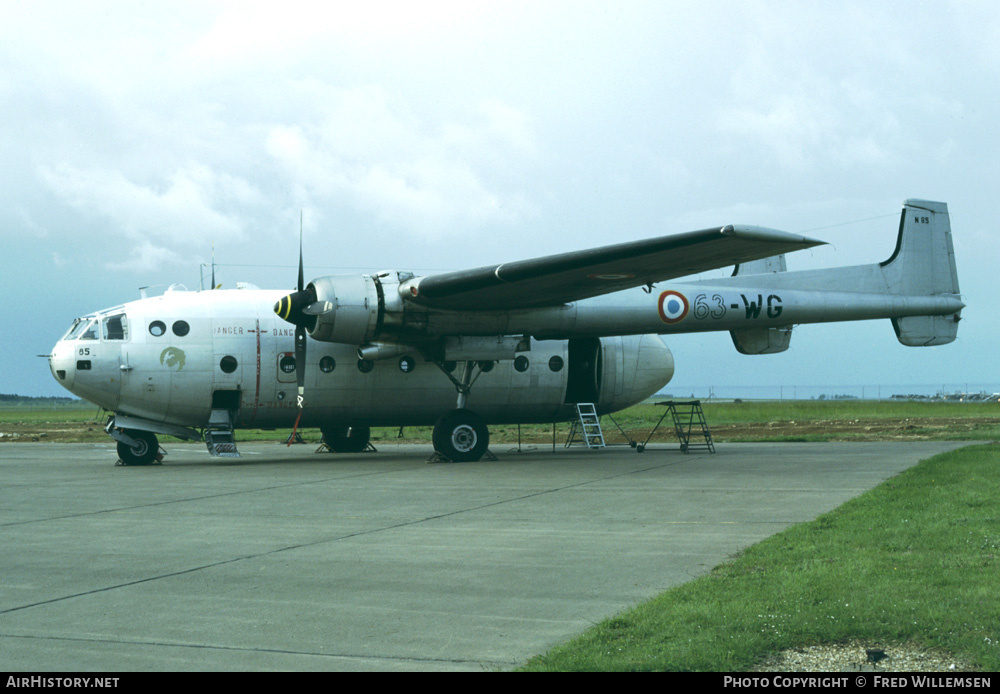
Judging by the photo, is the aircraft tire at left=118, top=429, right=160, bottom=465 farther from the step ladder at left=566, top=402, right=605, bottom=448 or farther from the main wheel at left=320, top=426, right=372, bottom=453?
the step ladder at left=566, top=402, right=605, bottom=448

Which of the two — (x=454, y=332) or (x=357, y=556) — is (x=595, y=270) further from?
(x=357, y=556)

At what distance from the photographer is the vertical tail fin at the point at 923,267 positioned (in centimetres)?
2220

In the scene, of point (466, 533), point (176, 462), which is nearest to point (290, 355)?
point (176, 462)

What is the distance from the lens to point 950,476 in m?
13.3

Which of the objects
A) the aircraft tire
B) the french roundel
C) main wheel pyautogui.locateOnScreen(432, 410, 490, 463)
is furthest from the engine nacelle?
the french roundel

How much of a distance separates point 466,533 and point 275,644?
432cm

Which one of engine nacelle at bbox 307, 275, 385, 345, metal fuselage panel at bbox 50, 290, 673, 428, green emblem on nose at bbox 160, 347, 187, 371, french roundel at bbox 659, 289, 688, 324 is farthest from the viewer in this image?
french roundel at bbox 659, 289, 688, 324

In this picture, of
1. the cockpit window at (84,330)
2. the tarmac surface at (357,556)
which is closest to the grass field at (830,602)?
the tarmac surface at (357,556)

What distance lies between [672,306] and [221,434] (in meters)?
10.6

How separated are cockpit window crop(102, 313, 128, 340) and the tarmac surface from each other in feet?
11.0

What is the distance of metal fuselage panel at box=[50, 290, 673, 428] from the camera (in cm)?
1853

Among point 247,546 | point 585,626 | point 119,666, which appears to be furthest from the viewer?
point 247,546

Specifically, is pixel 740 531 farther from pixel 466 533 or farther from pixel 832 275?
pixel 832 275

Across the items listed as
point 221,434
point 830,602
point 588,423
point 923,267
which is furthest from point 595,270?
→ point 830,602
